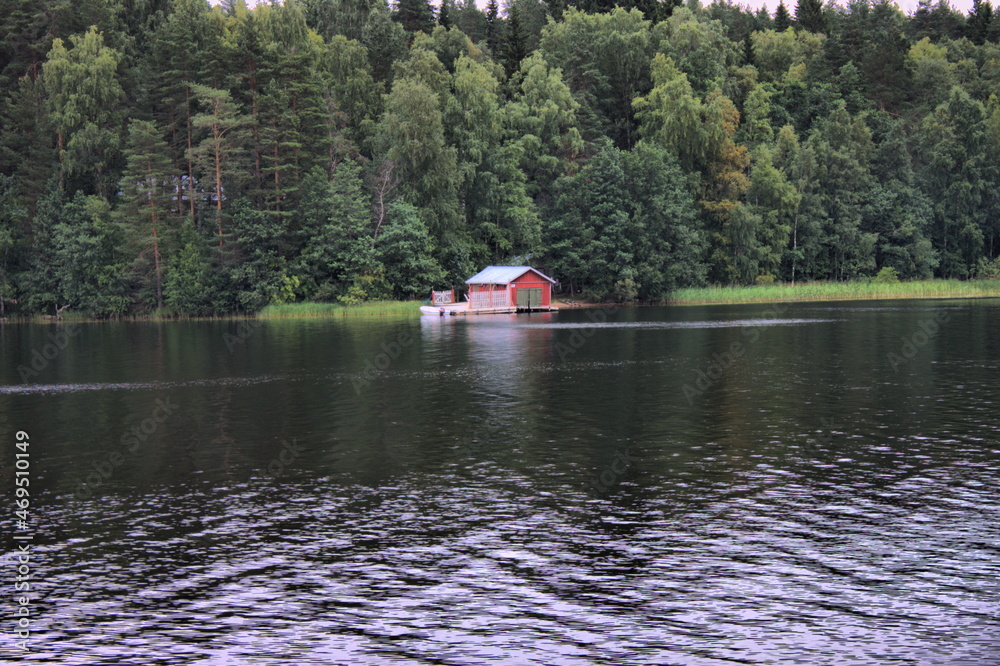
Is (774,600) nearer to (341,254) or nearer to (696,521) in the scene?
(696,521)

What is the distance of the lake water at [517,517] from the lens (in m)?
14.1

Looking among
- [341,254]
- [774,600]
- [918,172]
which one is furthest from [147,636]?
[918,172]

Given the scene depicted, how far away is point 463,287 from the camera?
111m

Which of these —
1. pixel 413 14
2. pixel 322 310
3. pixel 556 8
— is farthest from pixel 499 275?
pixel 556 8

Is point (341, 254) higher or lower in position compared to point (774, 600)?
higher

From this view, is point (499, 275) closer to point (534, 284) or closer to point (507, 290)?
point (507, 290)

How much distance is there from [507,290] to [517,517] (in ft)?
269

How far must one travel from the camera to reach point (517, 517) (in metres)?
20.5

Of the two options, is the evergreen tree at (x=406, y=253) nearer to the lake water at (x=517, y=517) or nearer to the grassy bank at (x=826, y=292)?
the grassy bank at (x=826, y=292)

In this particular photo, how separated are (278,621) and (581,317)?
251ft

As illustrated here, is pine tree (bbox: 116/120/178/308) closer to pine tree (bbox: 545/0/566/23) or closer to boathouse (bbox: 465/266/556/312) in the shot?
boathouse (bbox: 465/266/556/312)

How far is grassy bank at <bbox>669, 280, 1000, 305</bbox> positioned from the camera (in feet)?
375

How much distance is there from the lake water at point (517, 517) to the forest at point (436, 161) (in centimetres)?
5905

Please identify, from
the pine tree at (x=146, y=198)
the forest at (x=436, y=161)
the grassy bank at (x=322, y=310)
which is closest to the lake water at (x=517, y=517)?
the grassy bank at (x=322, y=310)
